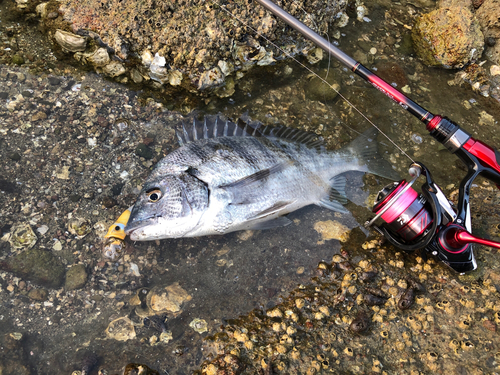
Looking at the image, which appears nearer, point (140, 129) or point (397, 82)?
point (140, 129)

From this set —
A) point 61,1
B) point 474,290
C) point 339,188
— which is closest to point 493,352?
point 474,290

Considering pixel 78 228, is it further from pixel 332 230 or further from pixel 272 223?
pixel 332 230

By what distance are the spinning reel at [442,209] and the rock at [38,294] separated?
3.18 m

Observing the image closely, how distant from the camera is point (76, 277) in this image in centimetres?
304

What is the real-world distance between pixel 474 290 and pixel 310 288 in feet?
4.83

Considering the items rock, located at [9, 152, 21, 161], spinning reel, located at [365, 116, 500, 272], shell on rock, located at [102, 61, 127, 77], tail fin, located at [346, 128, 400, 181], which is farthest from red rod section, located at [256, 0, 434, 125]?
rock, located at [9, 152, 21, 161]

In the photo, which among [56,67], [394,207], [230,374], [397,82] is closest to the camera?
[230,374]

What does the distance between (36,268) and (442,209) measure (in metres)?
3.79

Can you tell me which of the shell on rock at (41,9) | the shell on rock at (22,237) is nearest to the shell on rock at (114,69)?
the shell on rock at (41,9)

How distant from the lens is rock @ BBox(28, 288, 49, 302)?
293 centimetres

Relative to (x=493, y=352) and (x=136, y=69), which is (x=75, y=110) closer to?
(x=136, y=69)

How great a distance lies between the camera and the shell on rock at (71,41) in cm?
373

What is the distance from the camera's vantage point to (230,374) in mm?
2428

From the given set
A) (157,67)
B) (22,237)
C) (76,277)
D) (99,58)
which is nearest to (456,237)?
(76,277)
